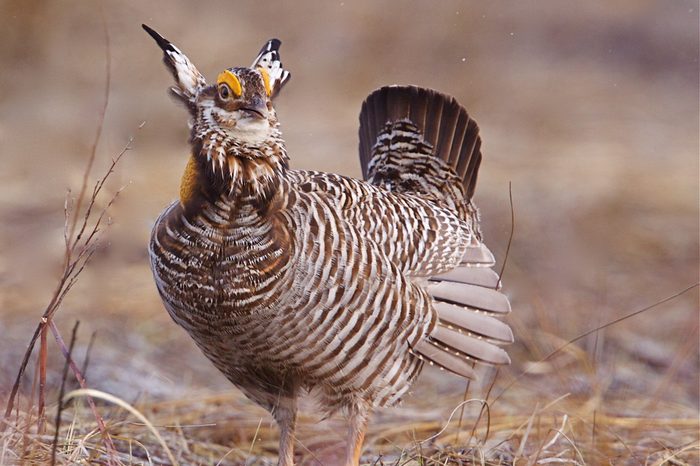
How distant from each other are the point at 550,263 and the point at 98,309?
10.3 feet

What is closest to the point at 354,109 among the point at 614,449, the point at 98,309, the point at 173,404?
the point at 98,309

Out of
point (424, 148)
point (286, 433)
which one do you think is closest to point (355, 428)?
point (286, 433)

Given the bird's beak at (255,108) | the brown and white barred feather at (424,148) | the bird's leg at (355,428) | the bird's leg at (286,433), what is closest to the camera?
the bird's beak at (255,108)

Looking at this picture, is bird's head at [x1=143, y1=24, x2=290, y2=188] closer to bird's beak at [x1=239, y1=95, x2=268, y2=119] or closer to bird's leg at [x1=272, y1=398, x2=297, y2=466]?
bird's beak at [x1=239, y1=95, x2=268, y2=119]

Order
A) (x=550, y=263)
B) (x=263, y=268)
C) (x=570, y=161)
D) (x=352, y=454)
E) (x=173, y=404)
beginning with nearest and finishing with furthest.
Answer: (x=263, y=268)
(x=352, y=454)
(x=173, y=404)
(x=550, y=263)
(x=570, y=161)

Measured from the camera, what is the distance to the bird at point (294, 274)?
3.14m

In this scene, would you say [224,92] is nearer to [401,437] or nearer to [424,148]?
[424,148]

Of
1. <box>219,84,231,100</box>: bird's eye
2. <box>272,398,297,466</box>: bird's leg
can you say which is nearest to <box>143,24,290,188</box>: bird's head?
<box>219,84,231,100</box>: bird's eye

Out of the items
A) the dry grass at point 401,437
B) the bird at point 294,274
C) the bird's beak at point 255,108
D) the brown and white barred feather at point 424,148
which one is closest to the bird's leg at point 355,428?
the bird at point 294,274

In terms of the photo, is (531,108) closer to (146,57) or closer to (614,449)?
(146,57)

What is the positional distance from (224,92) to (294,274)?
0.58 metres

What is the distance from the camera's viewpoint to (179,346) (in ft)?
20.0

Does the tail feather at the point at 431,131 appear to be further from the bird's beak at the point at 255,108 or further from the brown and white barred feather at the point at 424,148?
the bird's beak at the point at 255,108

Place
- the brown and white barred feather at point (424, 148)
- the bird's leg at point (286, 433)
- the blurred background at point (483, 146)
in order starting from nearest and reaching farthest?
the bird's leg at point (286, 433) < the brown and white barred feather at point (424, 148) < the blurred background at point (483, 146)
